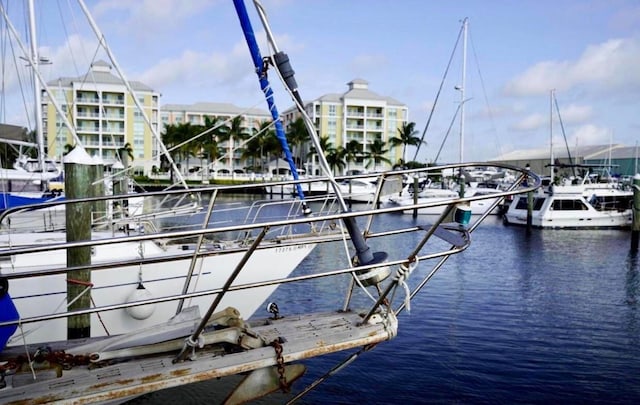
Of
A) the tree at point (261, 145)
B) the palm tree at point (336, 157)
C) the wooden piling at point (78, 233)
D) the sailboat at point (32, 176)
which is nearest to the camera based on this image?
the wooden piling at point (78, 233)

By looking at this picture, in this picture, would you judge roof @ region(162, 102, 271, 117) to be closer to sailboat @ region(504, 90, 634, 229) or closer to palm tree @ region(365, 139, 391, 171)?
palm tree @ region(365, 139, 391, 171)

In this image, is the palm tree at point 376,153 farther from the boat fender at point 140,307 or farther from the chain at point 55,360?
the chain at point 55,360

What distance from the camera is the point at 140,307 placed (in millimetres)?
8828

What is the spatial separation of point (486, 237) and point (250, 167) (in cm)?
6241

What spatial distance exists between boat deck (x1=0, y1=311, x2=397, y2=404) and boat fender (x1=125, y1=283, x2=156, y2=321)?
111 inches

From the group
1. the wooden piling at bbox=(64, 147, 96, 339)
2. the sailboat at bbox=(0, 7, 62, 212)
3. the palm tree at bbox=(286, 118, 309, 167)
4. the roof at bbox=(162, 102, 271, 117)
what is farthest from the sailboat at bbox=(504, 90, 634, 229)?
the roof at bbox=(162, 102, 271, 117)

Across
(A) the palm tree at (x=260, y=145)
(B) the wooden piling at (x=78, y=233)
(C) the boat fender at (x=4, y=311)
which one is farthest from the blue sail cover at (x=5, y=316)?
(A) the palm tree at (x=260, y=145)

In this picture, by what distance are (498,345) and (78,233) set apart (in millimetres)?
7700

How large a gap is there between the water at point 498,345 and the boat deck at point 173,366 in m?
3.07

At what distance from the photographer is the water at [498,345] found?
8648 mm

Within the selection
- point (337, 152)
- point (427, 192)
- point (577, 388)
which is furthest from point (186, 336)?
point (337, 152)

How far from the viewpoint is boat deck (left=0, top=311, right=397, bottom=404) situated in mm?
4523

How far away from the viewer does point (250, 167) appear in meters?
88.8

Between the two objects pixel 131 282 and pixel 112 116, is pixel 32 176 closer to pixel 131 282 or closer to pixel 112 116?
pixel 131 282
